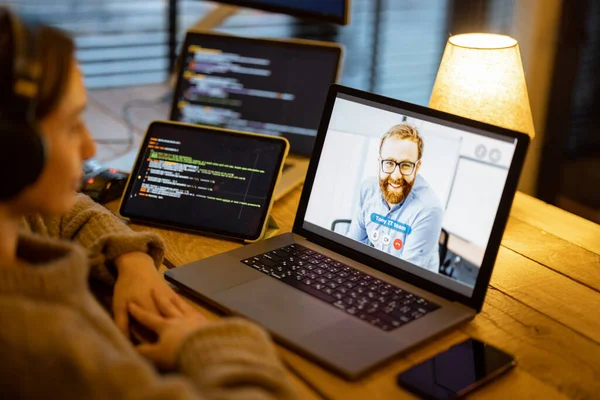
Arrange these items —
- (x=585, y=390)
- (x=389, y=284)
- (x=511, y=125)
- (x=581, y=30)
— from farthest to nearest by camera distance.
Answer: (x=581, y=30) < (x=511, y=125) < (x=389, y=284) < (x=585, y=390)

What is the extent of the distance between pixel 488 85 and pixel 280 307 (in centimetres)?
57

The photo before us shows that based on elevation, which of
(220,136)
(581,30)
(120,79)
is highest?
(581,30)

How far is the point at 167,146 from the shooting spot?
1292 mm

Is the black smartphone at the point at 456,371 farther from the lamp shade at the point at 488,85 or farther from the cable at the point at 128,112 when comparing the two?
the cable at the point at 128,112

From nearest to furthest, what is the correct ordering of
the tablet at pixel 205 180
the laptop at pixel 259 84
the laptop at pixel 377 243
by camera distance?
the laptop at pixel 377 243, the tablet at pixel 205 180, the laptop at pixel 259 84

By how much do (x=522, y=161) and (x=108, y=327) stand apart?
1.81ft

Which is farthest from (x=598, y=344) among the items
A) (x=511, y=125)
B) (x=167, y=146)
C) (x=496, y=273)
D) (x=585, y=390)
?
(x=167, y=146)

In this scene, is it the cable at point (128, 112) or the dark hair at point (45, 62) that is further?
the cable at point (128, 112)

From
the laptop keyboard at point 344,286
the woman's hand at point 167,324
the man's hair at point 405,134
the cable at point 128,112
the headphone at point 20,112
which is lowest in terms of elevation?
the cable at point 128,112

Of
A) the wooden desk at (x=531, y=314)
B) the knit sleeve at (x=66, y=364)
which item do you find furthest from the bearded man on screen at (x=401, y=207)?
the knit sleeve at (x=66, y=364)

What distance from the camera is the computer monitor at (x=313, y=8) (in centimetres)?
157

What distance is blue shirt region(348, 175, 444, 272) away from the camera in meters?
1.02

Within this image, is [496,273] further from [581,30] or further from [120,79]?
[120,79]

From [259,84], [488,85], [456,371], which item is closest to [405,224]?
[456,371]
